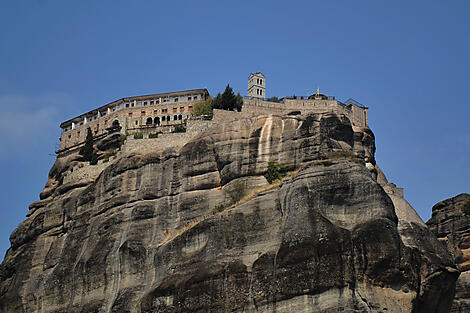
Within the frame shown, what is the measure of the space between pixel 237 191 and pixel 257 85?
1204 inches

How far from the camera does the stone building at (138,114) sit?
9981 cm

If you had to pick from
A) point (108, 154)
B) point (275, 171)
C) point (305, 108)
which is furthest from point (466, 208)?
point (108, 154)

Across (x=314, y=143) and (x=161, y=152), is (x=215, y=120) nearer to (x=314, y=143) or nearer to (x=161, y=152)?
(x=161, y=152)

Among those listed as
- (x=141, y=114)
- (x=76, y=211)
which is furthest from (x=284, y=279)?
(x=141, y=114)

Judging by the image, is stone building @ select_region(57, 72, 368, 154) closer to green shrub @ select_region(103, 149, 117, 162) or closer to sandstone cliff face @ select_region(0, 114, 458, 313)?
green shrub @ select_region(103, 149, 117, 162)

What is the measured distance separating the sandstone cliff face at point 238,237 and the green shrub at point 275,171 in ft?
1.44

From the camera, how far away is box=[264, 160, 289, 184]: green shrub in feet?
232

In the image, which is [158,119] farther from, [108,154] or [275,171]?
[275,171]

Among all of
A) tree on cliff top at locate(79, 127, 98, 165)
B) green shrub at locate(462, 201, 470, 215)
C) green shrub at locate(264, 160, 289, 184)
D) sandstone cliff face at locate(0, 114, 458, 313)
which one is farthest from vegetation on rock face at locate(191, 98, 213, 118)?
green shrub at locate(462, 201, 470, 215)

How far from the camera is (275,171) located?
7100cm

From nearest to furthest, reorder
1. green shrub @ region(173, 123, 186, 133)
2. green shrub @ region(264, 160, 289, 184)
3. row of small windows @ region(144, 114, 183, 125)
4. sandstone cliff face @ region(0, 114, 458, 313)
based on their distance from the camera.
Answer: sandstone cliff face @ region(0, 114, 458, 313) → green shrub @ region(264, 160, 289, 184) → green shrub @ region(173, 123, 186, 133) → row of small windows @ region(144, 114, 183, 125)

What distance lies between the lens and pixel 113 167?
80.2 meters

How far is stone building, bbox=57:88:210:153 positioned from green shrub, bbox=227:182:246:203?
24.8 m

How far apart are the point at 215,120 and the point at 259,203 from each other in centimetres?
1744
